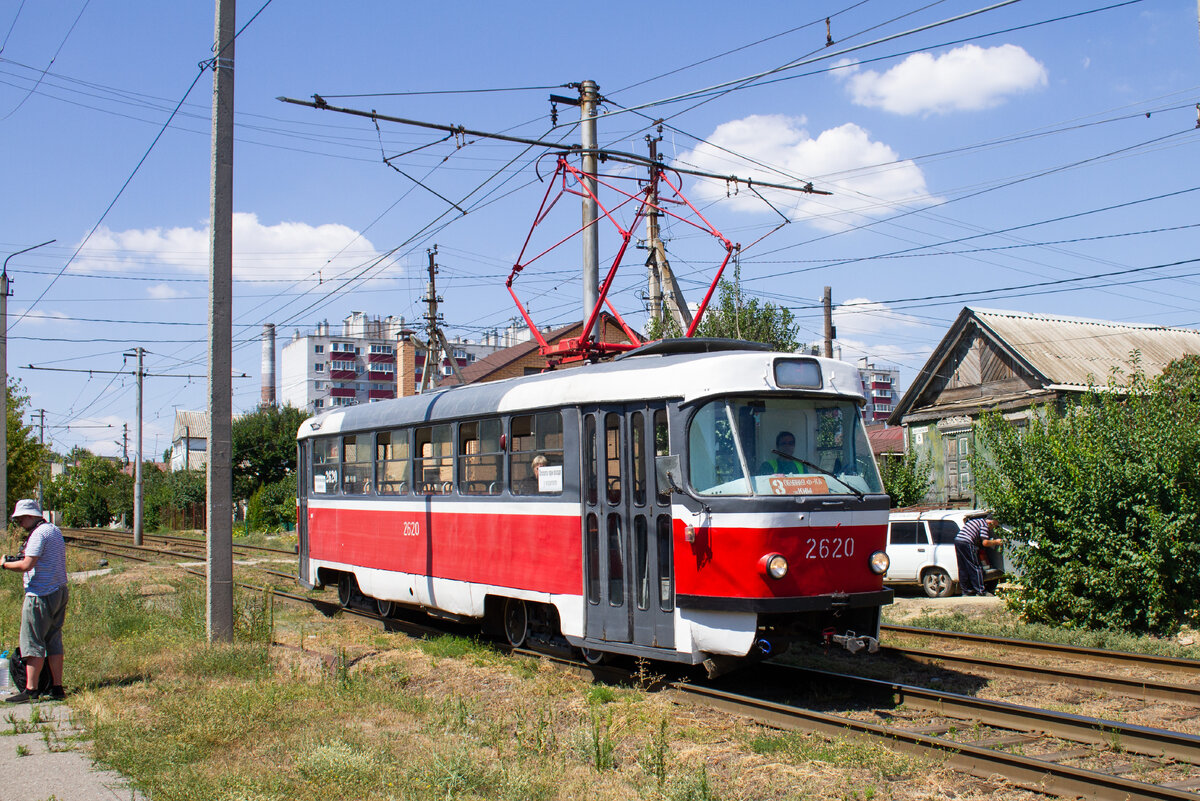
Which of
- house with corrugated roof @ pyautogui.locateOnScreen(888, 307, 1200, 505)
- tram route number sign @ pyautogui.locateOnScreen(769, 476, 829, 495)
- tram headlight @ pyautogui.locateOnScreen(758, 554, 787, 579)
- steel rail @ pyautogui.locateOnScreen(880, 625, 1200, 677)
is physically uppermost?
house with corrugated roof @ pyautogui.locateOnScreen(888, 307, 1200, 505)

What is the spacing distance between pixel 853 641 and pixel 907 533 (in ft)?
37.7

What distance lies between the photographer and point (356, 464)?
15.1 meters

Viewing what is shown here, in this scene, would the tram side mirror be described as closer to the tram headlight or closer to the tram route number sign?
the tram route number sign

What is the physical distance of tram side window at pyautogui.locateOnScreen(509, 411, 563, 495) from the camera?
33.6 ft

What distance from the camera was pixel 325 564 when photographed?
52.8 feet

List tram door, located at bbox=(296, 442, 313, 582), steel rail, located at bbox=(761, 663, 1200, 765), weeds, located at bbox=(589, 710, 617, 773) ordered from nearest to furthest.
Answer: weeds, located at bbox=(589, 710, 617, 773) → steel rail, located at bbox=(761, 663, 1200, 765) → tram door, located at bbox=(296, 442, 313, 582)

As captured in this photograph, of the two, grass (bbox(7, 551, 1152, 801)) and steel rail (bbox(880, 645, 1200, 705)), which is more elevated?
grass (bbox(7, 551, 1152, 801))

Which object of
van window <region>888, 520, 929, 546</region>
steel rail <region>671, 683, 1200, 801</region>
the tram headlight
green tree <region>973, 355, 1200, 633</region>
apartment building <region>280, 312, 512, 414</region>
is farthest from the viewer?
apartment building <region>280, 312, 512, 414</region>

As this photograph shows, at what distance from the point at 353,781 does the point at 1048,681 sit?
6667 mm

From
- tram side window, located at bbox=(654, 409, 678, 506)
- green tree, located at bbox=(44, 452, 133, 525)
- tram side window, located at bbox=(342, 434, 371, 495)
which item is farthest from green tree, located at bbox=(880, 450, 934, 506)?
green tree, located at bbox=(44, 452, 133, 525)

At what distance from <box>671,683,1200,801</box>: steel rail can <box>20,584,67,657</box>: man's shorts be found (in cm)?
586

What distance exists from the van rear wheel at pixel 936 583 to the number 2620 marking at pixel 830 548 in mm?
11081

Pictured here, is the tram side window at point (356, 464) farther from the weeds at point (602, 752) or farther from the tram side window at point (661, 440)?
the weeds at point (602, 752)

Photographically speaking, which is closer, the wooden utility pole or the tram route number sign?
the tram route number sign
